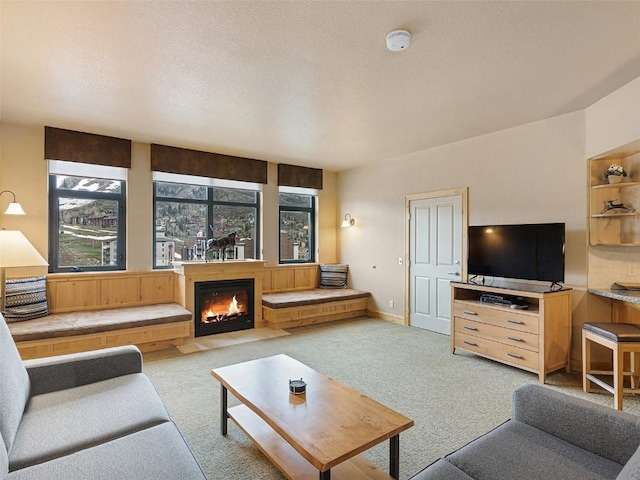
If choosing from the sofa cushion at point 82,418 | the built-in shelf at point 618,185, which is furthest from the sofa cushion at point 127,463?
the built-in shelf at point 618,185

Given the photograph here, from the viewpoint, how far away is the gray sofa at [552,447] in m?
1.35

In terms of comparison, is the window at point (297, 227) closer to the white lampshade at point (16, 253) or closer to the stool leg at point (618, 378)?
the white lampshade at point (16, 253)

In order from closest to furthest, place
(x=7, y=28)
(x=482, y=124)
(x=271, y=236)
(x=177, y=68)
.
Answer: (x=7, y=28)
(x=177, y=68)
(x=482, y=124)
(x=271, y=236)

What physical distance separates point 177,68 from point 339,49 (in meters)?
1.32

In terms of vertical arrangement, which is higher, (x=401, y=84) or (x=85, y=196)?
(x=401, y=84)

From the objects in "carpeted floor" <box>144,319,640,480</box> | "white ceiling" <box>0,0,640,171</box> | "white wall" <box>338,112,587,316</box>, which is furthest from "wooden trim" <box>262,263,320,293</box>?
"white ceiling" <box>0,0,640,171</box>

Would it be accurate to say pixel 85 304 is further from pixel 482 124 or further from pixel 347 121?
pixel 482 124

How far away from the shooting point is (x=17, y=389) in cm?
170

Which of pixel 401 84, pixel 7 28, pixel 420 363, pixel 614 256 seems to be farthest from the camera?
pixel 420 363

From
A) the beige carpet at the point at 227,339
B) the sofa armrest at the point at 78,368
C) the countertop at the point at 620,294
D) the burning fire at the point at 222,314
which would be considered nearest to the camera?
the sofa armrest at the point at 78,368

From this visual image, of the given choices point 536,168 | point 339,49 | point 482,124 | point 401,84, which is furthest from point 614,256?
point 339,49

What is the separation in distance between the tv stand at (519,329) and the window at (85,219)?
4651 millimetres

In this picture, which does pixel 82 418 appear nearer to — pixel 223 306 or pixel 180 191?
pixel 223 306

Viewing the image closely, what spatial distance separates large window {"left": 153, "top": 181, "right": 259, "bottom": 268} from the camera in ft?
17.0
